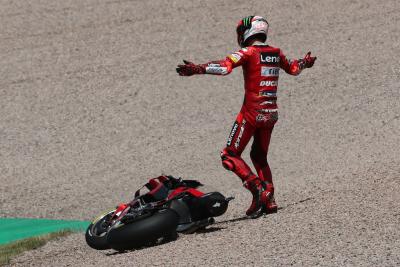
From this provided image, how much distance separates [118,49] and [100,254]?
1482cm

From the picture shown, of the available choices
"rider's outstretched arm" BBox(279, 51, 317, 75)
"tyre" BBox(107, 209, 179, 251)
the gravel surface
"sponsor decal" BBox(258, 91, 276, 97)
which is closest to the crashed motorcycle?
"tyre" BBox(107, 209, 179, 251)

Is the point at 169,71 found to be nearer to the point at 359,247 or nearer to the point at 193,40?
the point at 193,40

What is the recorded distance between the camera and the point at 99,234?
9.66m

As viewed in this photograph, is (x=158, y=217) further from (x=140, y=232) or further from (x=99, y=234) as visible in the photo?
(x=99, y=234)

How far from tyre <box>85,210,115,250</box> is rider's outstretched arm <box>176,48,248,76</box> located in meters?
1.84

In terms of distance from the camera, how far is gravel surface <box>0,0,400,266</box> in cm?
884

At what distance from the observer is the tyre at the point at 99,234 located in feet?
31.1

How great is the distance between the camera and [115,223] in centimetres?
949

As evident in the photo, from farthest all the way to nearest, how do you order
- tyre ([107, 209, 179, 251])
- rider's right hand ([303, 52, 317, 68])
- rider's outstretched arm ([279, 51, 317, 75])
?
rider's right hand ([303, 52, 317, 68]) < rider's outstretched arm ([279, 51, 317, 75]) < tyre ([107, 209, 179, 251])

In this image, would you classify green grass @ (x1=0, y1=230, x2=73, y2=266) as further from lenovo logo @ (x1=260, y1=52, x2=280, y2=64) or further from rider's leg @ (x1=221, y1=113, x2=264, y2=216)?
lenovo logo @ (x1=260, y1=52, x2=280, y2=64)

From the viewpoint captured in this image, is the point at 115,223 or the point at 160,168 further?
the point at 160,168

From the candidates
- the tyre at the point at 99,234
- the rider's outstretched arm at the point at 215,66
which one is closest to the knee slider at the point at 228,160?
the rider's outstretched arm at the point at 215,66

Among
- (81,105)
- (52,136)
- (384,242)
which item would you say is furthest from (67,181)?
(384,242)

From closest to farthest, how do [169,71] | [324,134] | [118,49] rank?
1. [324,134]
2. [169,71]
3. [118,49]
